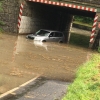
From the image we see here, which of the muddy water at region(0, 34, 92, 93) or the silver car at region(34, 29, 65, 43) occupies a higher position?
the muddy water at region(0, 34, 92, 93)

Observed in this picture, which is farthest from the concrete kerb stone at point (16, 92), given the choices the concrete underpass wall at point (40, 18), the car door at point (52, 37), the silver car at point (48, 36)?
the concrete underpass wall at point (40, 18)

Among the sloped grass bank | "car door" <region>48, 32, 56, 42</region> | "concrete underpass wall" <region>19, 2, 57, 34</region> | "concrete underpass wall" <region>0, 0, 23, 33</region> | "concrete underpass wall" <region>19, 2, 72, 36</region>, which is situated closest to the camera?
the sloped grass bank

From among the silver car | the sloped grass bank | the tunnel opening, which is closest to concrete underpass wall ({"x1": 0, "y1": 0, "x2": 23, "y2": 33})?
the tunnel opening

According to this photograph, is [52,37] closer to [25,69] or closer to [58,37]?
[58,37]

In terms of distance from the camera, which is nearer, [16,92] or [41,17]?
[16,92]

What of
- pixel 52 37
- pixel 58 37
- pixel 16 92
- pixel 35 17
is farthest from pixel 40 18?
pixel 16 92

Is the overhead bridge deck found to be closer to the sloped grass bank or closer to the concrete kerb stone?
the sloped grass bank

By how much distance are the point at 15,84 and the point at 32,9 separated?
19510 mm

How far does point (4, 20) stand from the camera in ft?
86.9

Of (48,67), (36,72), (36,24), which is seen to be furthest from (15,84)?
(36,24)

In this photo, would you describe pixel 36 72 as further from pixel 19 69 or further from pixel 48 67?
pixel 48 67

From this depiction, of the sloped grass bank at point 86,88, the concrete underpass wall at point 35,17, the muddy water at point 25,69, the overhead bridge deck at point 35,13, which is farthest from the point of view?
the concrete underpass wall at point 35,17

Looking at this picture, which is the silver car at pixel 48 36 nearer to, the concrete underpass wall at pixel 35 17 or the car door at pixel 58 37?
the car door at pixel 58 37

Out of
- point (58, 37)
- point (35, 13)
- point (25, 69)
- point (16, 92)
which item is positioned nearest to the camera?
point (16, 92)
